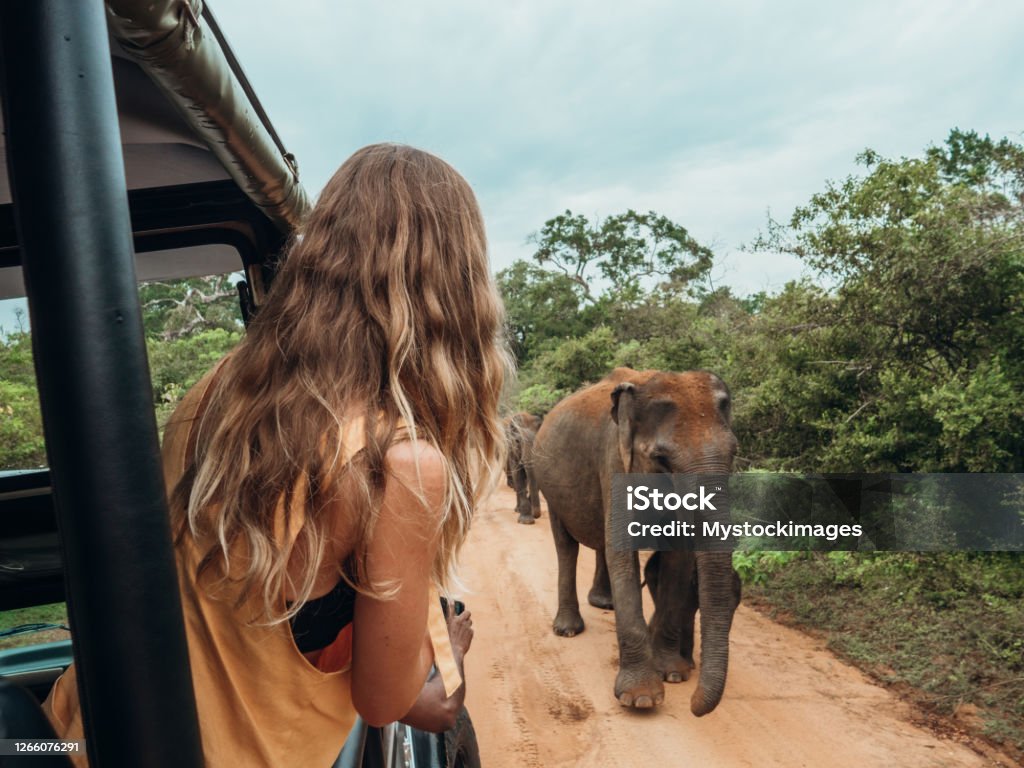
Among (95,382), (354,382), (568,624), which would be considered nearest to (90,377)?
(95,382)

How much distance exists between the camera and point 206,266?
10.0ft

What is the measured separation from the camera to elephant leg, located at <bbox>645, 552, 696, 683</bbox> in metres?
5.79

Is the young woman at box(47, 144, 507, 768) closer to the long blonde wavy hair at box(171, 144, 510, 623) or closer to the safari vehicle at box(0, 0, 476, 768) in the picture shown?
the long blonde wavy hair at box(171, 144, 510, 623)

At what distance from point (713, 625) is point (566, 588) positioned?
2.19 m

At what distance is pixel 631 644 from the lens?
5367mm

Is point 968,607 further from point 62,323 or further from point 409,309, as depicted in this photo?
point 62,323

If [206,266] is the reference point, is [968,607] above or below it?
below

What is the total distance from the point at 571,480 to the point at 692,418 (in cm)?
206

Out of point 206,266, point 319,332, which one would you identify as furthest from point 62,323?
point 206,266

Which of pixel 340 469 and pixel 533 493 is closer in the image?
pixel 340 469

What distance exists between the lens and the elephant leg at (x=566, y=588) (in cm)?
677

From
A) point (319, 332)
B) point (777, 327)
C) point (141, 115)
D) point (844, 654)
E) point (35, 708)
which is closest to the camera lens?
point (35, 708)

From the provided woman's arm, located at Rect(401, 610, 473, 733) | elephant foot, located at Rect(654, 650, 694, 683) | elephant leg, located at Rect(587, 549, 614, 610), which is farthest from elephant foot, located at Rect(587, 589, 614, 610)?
woman's arm, located at Rect(401, 610, 473, 733)

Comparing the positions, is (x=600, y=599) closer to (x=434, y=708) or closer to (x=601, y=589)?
(x=601, y=589)
